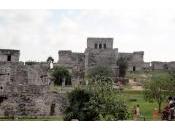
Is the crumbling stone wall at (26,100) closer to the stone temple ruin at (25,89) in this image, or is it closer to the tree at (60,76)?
the stone temple ruin at (25,89)

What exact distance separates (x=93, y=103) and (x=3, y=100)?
8.57 m

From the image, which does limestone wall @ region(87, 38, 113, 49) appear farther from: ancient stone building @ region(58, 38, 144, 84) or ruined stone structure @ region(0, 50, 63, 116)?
ruined stone structure @ region(0, 50, 63, 116)

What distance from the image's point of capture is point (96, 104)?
19094 millimetres

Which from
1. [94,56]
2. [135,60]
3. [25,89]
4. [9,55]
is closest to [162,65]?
[135,60]

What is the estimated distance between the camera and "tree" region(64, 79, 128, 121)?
18.0 m

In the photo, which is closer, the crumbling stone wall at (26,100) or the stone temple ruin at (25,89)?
the crumbling stone wall at (26,100)

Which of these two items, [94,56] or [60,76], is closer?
[60,76]

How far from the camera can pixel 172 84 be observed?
33125mm

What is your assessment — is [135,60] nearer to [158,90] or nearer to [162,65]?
[162,65]

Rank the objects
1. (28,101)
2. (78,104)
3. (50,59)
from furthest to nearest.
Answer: (50,59) → (28,101) → (78,104)

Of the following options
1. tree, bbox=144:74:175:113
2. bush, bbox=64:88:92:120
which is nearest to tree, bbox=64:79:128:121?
bush, bbox=64:88:92:120

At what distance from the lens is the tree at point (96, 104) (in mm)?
18000

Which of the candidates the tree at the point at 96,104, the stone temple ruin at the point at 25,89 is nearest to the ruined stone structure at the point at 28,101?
the stone temple ruin at the point at 25,89
